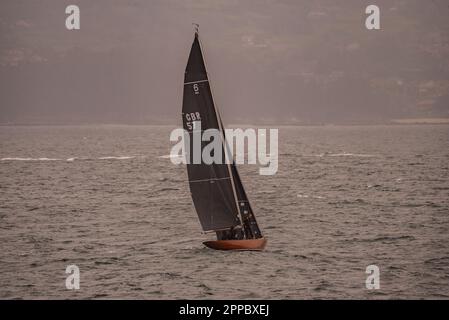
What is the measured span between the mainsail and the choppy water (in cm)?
285

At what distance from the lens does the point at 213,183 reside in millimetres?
41562

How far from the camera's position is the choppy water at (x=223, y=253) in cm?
4050

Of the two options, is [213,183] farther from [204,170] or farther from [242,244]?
[242,244]

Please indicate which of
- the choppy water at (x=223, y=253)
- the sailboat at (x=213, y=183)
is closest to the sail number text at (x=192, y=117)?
the sailboat at (x=213, y=183)

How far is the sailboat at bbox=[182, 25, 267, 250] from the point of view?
39688mm

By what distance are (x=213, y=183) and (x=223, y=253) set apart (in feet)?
20.9

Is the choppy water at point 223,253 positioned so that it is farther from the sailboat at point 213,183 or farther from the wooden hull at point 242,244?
the sailboat at point 213,183

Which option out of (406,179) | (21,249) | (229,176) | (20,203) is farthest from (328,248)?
(406,179)

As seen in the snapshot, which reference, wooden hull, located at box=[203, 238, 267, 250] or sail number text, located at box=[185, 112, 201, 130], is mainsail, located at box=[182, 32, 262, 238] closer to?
sail number text, located at box=[185, 112, 201, 130]

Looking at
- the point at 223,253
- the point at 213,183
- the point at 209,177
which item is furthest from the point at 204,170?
the point at 223,253

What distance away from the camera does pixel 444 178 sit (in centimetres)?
10206

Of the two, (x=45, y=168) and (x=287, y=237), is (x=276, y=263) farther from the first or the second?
(x=45, y=168)

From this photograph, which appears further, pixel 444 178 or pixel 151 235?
pixel 444 178
